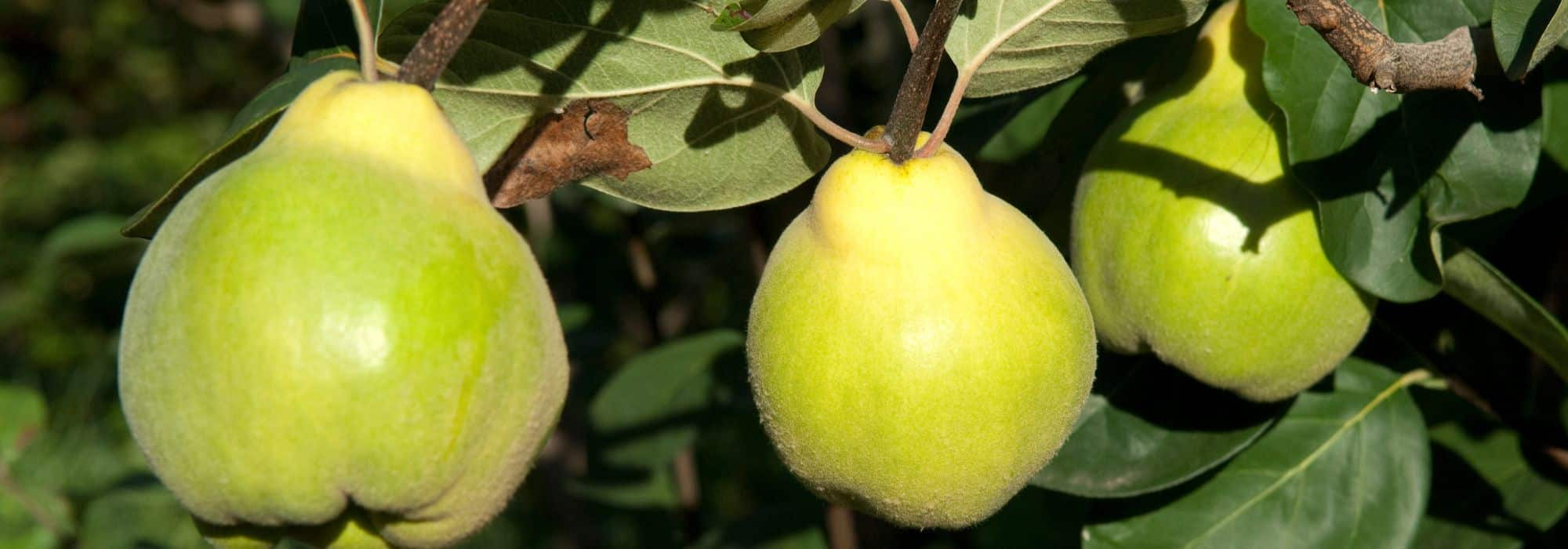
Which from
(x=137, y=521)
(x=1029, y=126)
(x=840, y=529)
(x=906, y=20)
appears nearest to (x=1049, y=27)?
(x=906, y=20)

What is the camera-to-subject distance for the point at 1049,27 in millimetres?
1079

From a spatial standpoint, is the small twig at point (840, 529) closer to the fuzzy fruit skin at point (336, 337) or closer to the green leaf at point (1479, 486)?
the green leaf at point (1479, 486)

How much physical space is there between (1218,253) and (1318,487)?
37 cm

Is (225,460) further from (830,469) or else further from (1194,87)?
(1194,87)

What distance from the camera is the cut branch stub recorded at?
109cm

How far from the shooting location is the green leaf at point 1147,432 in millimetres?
1305

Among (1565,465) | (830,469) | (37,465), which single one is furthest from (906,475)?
(37,465)

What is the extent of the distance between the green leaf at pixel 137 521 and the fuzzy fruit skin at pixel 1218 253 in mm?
1450

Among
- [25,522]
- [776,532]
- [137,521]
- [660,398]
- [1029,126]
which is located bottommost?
[137,521]

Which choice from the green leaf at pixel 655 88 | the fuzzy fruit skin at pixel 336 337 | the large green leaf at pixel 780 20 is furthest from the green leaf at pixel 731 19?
the fuzzy fruit skin at pixel 336 337

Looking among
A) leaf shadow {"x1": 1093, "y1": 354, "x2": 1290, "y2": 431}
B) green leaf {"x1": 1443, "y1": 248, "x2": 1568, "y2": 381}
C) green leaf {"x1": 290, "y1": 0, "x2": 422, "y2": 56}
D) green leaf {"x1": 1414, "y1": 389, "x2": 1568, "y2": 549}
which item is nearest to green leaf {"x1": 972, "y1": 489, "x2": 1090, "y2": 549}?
green leaf {"x1": 1414, "y1": 389, "x2": 1568, "y2": 549}

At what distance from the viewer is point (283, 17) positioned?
2445 mm

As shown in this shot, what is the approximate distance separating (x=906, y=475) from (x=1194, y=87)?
1.67ft

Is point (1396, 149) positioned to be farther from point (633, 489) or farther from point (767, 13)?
point (633, 489)
